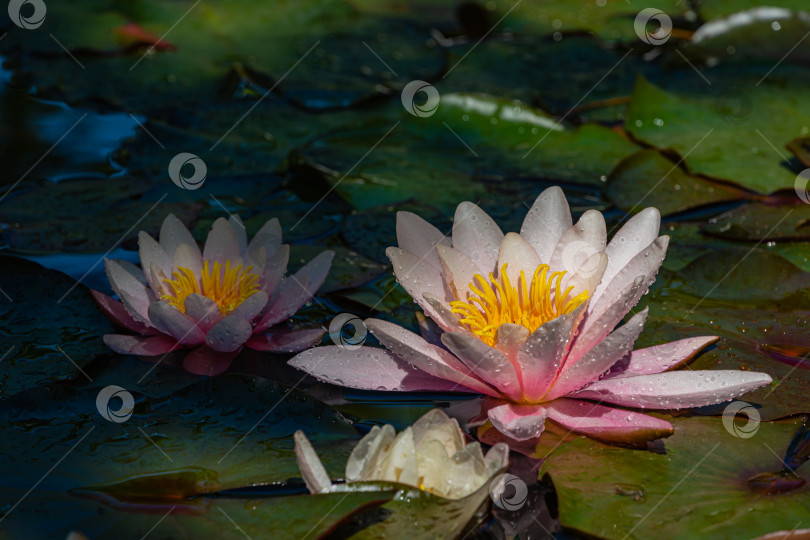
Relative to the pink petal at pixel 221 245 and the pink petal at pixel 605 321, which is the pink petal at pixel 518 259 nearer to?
the pink petal at pixel 605 321

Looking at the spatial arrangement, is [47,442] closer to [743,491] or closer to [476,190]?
[743,491]

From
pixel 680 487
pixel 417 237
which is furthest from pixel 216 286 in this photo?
pixel 680 487

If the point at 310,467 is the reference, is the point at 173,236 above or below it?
above

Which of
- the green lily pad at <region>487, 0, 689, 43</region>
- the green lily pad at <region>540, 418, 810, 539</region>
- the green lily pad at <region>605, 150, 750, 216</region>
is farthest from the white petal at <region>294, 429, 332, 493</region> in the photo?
the green lily pad at <region>487, 0, 689, 43</region>

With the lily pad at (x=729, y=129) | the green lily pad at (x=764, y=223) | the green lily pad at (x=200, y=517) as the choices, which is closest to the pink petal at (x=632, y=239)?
the green lily pad at (x=764, y=223)

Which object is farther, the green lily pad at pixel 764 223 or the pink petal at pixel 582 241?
the green lily pad at pixel 764 223

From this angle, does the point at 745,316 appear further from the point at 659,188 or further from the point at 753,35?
the point at 753,35
